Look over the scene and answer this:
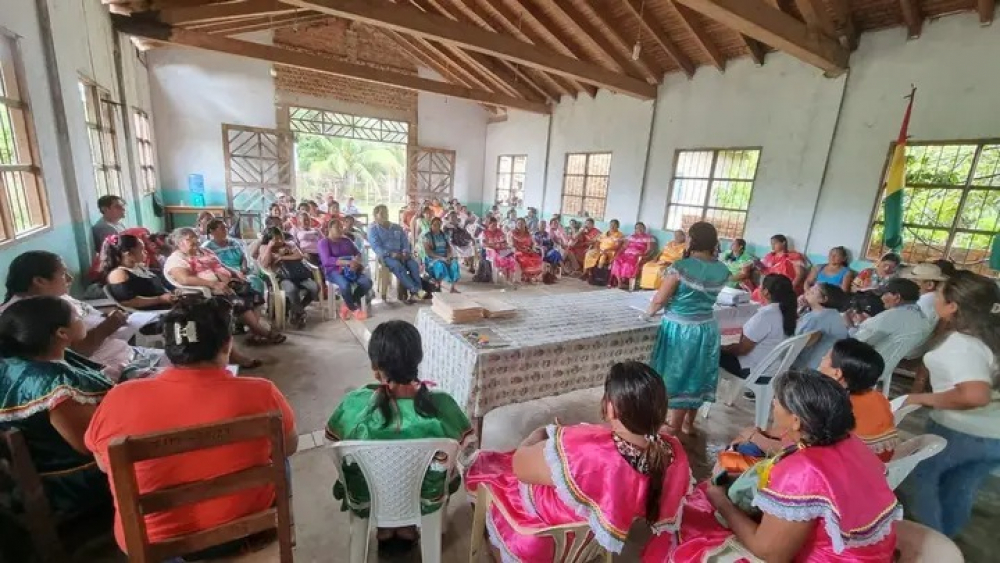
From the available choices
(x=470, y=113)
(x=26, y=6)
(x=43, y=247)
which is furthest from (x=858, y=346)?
(x=470, y=113)

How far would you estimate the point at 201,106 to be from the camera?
8.30 meters

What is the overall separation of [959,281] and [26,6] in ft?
17.6

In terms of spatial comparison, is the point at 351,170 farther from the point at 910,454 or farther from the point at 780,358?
the point at 910,454

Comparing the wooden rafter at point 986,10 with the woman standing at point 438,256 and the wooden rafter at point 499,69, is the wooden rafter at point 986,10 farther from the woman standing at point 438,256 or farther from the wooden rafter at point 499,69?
the wooden rafter at point 499,69

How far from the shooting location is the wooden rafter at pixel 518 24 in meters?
6.43

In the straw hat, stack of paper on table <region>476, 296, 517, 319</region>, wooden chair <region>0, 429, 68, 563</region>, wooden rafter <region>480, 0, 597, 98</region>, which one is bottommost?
wooden chair <region>0, 429, 68, 563</region>

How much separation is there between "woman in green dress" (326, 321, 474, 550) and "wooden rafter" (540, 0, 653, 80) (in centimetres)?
585

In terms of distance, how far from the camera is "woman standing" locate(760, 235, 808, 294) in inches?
A: 191

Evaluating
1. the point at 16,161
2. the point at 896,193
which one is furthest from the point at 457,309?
the point at 896,193

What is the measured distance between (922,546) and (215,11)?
804cm

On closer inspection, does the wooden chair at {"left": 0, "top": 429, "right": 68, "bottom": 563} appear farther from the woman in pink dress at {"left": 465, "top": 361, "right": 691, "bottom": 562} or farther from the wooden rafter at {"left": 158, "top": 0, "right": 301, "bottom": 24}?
the wooden rafter at {"left": 158, "top": 0, "right": 301, "bottom": 24}

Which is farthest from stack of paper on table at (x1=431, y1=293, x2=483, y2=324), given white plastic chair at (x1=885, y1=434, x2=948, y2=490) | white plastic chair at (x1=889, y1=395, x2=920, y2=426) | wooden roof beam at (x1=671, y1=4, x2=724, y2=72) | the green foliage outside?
the green foliage outside

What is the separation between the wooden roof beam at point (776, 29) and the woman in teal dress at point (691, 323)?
242cm

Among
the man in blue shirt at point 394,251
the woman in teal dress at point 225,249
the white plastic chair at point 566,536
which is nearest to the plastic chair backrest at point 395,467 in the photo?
the white plastic chair at point 566,536
